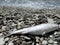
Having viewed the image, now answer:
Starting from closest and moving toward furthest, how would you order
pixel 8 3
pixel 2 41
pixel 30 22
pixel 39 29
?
pixel 2 41, pixel 39 29, pixel 30 22, pixel 8 3

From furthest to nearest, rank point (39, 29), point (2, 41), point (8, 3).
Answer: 1. point (8, 3)
2. point (39, 29)
3. point (2, 41)

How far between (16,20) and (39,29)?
61.5 inches

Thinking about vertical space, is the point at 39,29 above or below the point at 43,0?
above

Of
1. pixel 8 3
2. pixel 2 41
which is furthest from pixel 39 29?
pixel 8 3

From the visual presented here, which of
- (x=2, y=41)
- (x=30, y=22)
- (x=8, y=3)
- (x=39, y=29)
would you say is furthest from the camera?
(x=8, y=3)

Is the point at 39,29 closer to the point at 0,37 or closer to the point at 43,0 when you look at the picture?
the point at 0,37

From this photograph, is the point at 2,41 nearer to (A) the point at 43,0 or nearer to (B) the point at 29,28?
(B) the point at 29,28

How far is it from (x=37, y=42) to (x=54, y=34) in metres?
0.76

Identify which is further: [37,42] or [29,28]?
[29,28]

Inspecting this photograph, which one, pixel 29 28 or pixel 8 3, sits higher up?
pixel 29 28

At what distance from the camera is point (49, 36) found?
578 cm

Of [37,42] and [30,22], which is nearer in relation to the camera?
[37,42]

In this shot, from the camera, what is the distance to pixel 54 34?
230 inches

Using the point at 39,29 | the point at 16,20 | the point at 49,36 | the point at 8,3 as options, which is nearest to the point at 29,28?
the point at 39,29
